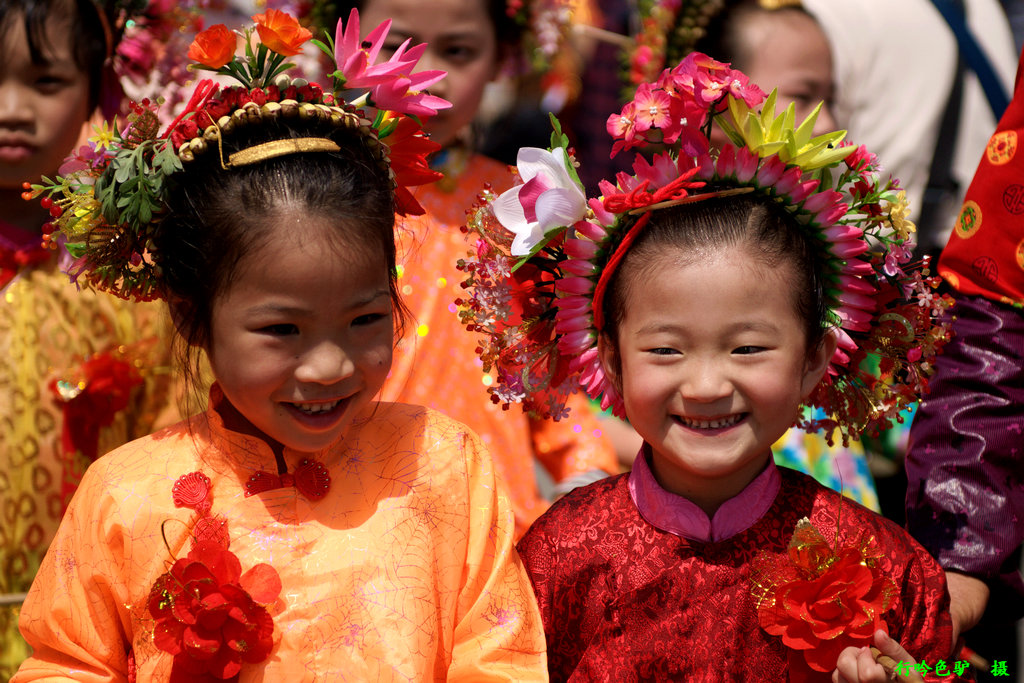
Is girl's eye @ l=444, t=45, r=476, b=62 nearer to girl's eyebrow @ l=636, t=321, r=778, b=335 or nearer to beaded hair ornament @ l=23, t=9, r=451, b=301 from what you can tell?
beaded hair ornament @ l=23, t=9, r=451, b=301

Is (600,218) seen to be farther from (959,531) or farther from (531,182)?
(959,531)

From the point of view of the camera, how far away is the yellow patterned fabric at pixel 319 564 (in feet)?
6.82

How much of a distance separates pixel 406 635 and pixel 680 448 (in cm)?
63

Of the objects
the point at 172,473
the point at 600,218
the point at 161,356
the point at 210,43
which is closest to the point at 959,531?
the point at 600,218

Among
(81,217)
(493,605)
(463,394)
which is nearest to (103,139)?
(81,217)

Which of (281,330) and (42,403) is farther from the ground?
(281,330)

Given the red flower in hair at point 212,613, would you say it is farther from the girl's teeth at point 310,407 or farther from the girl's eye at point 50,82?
the girl's eye at point 50,82

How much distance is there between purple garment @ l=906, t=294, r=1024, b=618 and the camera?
2.55 m

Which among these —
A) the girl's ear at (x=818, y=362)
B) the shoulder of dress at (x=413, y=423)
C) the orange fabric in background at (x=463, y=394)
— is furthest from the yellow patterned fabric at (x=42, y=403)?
the girl's ear at (x=818, y=362)

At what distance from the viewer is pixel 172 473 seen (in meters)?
2.17

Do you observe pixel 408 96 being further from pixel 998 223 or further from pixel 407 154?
pixel 998 223

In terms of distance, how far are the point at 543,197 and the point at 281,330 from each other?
1.94 feet

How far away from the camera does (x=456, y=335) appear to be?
3.29 m

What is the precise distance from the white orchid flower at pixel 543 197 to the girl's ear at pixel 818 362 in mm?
548
